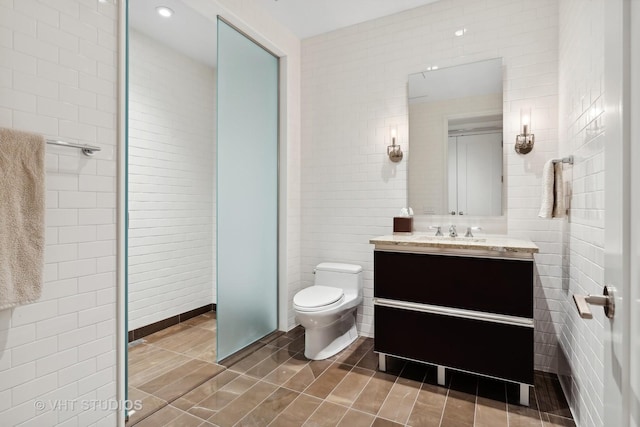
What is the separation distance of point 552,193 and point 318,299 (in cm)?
167

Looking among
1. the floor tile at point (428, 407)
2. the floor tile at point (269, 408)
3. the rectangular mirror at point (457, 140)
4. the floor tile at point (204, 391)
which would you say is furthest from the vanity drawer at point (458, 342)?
the floor tile at point (204, 391)

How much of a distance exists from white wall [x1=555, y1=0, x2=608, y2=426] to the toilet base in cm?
149

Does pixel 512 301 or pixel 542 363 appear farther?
pixel 542 363

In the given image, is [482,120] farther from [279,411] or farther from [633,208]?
[279,411]

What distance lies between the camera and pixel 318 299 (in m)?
2.52

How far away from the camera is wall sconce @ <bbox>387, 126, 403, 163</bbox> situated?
2824mm

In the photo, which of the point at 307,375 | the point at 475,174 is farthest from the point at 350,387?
the point at 475,174

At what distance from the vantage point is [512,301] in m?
1.94

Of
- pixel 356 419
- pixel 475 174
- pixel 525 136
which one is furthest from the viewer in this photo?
pixel 475 174

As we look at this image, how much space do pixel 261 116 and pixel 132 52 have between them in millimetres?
1235

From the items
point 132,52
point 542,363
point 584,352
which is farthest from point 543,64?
point 132,52

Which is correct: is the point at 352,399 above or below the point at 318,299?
below

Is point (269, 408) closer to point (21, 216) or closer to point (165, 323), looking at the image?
point (21, 216)

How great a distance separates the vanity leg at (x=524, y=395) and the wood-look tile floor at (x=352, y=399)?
0.10ft
